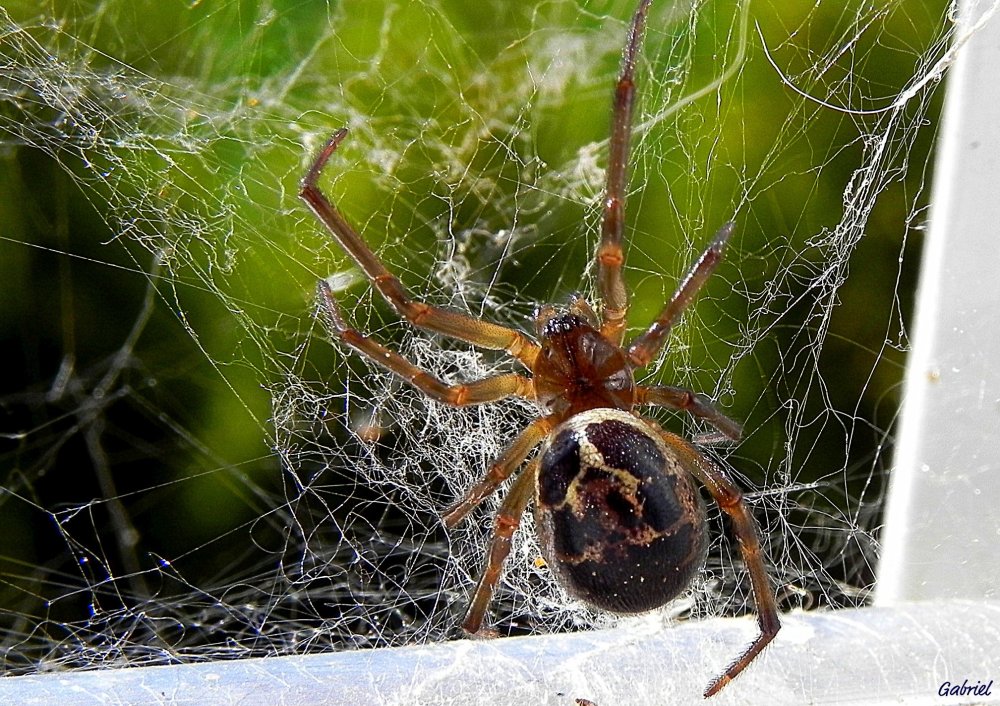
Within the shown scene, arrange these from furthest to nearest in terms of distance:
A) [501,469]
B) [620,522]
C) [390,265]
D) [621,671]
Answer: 1. [390,265]
2. [501,469]
3. [621,671]
4. [620,522]

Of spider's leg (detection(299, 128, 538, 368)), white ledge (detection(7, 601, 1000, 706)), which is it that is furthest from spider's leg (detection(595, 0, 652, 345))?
white ledge (detection(7, 601, 1000, 706))

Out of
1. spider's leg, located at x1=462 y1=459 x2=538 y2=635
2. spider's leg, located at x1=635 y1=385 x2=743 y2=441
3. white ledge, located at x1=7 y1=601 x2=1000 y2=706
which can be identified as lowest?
A: white ledge, located at x1=7 y1=601 x2=1000 y2=706

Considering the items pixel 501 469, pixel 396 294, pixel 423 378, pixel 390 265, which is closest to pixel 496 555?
pixel 501 469

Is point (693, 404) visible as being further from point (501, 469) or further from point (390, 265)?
point (390, 265)

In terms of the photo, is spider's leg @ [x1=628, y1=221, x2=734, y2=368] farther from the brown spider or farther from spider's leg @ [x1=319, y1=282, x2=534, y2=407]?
spider's leg @ [x1=319, y1=282, x2=534, y2=407]

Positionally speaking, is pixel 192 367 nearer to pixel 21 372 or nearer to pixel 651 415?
pixel 21 372

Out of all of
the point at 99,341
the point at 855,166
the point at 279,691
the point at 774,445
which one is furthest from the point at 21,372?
the point at 855,166
